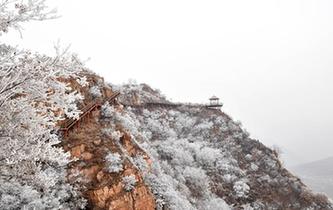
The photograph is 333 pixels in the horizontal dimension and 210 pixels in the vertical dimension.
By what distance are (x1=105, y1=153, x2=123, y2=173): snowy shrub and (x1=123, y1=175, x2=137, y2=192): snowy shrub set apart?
569 mm

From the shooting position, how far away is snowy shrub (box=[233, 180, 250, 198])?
3981 centimetres

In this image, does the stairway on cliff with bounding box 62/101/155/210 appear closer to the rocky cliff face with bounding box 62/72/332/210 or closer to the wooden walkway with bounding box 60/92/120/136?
the rocky cliff face with bounding box 62/72/332/210

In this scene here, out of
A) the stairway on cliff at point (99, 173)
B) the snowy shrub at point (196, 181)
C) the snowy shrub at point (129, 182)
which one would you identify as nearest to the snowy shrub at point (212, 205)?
the snowy shrub at point (196, 181)

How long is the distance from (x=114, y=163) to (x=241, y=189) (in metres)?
23.3

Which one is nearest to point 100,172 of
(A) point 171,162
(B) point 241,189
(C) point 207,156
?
(A) point 171,162

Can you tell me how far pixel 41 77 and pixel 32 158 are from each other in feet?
5.60

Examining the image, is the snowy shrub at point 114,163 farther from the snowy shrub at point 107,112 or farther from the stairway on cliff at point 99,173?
the snowy shrub at point 107,112

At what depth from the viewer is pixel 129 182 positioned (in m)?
19.7

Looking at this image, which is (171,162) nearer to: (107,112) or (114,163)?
(107,112)

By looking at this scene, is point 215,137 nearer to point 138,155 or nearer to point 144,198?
point 138,155

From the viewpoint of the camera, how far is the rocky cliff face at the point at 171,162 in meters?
19.6

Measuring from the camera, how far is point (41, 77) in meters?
8.73

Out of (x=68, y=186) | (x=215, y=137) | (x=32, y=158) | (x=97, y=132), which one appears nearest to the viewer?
(x=32, y=158)

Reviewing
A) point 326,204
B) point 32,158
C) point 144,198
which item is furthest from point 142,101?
point 32,158
